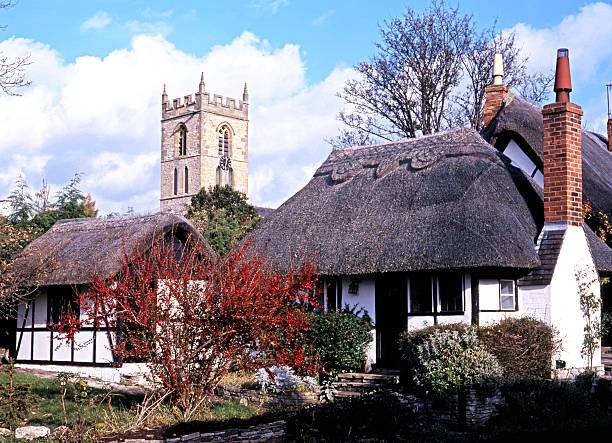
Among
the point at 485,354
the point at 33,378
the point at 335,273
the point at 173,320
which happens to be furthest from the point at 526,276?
the point at 33,378

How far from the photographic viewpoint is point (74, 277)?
1852cm

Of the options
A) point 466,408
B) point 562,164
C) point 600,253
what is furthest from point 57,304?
point 600,253

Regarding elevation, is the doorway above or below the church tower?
below

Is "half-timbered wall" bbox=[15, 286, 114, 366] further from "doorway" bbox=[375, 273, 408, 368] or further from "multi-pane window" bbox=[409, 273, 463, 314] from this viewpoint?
"multi-pane window" bbox=[409, 273, 463, 314]

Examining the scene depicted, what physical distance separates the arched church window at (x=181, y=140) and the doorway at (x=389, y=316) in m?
63.9

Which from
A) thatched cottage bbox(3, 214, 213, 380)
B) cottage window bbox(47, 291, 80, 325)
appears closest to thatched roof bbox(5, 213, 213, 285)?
thatched cottage bbox(3, 214, 213, 380)

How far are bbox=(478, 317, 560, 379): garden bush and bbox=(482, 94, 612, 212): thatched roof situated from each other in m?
5.63

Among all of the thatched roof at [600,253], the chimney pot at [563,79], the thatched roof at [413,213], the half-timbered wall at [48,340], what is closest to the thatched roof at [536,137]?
the thatched roof at [600,253]

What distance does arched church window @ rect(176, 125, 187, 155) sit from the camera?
257 ft

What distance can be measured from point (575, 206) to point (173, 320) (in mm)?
8407

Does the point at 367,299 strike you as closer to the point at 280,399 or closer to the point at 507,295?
the point at 507,295

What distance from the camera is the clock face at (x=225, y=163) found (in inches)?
3076

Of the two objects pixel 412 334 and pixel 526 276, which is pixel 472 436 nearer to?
pixel 412 334

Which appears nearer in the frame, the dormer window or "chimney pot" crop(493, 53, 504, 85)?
the dormer window
